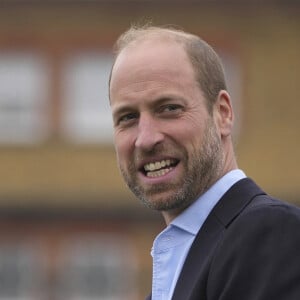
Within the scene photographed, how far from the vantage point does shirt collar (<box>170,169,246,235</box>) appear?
3328 millimetres

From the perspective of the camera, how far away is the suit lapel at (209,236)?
3.16 m

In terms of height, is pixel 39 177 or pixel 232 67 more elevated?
pixel 232 67

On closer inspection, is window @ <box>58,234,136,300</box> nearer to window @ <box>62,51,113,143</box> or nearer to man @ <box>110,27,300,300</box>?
window @ <box>62,51,113,143</box>

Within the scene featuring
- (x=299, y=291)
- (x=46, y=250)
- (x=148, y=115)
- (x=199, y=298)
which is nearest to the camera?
(x=299, y=291)

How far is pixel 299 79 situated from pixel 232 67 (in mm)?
1343

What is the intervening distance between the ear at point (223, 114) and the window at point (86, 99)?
74.2ft

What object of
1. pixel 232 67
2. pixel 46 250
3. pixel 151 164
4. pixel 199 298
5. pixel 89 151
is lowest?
pixel 46 250

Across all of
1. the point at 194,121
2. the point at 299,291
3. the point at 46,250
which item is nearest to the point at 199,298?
the point at 299,291

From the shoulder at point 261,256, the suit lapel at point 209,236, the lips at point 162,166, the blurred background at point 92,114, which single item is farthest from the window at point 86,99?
the shoulder at point 261,256

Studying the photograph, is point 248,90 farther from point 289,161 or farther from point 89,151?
point 89,151

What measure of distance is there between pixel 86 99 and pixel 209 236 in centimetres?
2339

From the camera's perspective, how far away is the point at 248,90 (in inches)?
1040

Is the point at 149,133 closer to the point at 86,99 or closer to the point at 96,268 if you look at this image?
the point at 96,268

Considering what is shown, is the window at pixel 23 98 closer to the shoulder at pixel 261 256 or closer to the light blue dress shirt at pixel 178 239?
the light blue dress shirt at pixel 178 239
